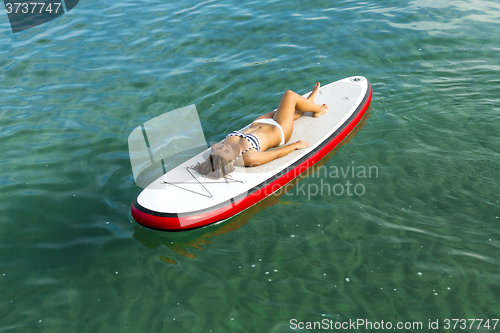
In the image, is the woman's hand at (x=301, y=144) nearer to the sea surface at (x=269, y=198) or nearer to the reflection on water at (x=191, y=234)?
the sea surface at (x=269, y=198)

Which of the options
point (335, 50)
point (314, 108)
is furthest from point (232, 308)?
point (335, 50)

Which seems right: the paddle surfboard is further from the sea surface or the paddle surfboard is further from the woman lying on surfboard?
the sea surface

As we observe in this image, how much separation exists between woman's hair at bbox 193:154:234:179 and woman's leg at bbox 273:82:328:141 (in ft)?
4.02

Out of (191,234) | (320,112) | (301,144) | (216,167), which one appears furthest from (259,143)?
(191,234)

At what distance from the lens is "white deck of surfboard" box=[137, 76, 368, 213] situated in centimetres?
545

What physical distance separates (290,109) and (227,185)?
1803 mm

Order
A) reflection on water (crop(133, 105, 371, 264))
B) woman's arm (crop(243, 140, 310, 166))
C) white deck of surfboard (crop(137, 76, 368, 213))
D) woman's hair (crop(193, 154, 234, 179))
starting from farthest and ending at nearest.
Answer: woman's arm (crop(243, 140, 310, 166)) → woman's hair (crop(193, 154, 234, 179)) → white deck of surfboard (crop(137, 76, 368, 213)) → reflection on water (crop(133, 105, 371, 264))

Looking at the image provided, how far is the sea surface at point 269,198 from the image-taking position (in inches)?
177

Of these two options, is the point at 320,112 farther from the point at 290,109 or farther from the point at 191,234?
the point at 191,234

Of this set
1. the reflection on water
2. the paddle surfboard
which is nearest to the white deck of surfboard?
the paddle surfboard

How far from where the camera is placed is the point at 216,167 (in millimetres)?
5809

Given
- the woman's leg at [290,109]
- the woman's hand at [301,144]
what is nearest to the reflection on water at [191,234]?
the woman's hand at [301,144]

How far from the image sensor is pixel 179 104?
8195 mm

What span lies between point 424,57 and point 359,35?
1.76 meters
